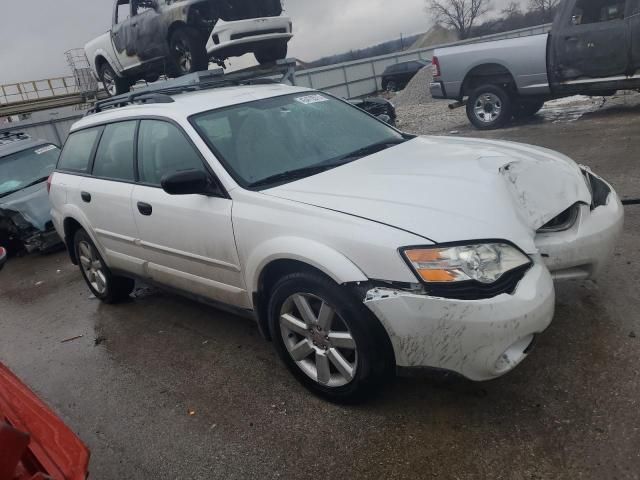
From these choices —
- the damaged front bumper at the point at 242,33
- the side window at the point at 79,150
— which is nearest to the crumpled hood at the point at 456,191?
the side window at the point at 79,150

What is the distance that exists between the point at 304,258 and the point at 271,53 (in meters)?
6.53

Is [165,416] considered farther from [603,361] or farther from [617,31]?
[617,31]

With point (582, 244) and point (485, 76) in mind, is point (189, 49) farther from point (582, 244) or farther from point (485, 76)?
point (582, 244)

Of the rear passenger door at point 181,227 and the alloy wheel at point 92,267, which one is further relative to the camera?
the alloy wheel at point 92,267

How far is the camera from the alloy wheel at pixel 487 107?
33.3 ft

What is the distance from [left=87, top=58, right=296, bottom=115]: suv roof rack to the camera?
431 centimetres

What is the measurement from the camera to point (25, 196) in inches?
308

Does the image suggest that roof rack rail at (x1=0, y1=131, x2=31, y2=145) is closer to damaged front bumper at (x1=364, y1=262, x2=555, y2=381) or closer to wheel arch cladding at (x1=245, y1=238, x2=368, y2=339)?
wheel arch cladding at (x1=245, y1=238, x2=368, y2=339)

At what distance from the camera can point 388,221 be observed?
2484 millimetres

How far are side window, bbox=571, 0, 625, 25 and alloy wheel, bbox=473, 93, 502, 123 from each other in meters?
1.80

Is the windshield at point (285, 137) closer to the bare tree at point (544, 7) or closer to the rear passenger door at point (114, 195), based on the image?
the rear passenger door at point (114, 195)

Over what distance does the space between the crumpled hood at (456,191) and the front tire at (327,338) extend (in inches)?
16.6

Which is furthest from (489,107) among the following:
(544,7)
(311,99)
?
(544,7)

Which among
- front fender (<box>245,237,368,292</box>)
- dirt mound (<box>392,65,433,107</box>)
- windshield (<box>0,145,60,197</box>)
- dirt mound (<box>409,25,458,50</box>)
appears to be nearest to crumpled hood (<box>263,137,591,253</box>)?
front fender (<box>245,237,368,292</box>)
